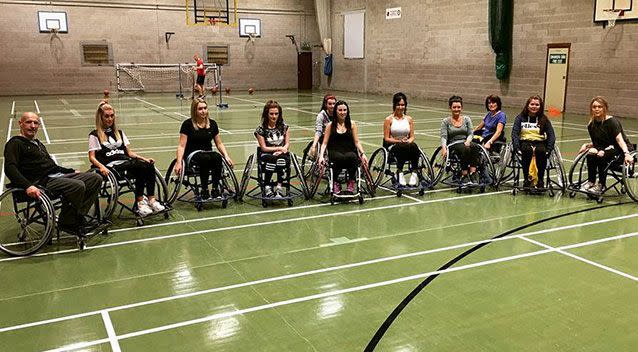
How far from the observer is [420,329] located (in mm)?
3137

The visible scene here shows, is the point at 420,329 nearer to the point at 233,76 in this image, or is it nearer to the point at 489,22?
the point at 489,22

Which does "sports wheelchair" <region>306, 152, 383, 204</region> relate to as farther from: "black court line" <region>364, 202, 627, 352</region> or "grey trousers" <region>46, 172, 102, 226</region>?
"grey trousers" <region>46, 172, 102, 226</region>

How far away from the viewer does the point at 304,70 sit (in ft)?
84.3

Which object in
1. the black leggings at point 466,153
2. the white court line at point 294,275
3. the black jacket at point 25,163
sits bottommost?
the white court line at point 294,275

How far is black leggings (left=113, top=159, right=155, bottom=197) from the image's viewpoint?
16.4 ft

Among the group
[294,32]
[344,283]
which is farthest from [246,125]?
[294,32]

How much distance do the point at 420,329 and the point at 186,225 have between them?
2608 millimetres

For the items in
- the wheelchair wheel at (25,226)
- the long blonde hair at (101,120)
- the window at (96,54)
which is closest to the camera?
the wheelchair wheel at (25,226)

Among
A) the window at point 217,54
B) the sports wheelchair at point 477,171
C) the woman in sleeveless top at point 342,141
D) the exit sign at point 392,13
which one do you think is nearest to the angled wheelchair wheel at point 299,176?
the woman in sleeveless top at point 342,141

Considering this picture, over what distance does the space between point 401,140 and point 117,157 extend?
2949 millimetres

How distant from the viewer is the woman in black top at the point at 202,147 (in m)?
5.42

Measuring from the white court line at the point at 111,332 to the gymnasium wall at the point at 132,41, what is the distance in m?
20.1

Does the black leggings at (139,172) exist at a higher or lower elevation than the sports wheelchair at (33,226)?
higher

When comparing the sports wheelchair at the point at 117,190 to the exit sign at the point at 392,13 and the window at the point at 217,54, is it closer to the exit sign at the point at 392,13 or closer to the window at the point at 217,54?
the exit sign at the point at 392,13
